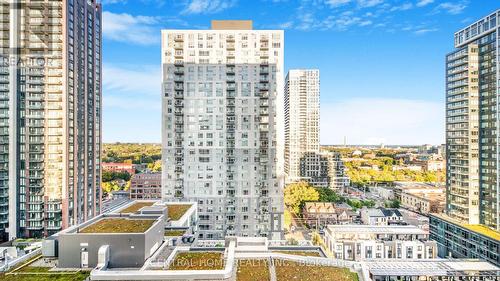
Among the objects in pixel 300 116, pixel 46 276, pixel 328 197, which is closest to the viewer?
pixel 46 276

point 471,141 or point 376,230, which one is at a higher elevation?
point 471,141

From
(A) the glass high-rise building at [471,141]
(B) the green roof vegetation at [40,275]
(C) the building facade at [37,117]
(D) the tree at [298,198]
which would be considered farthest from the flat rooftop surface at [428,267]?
(D) the tree at [298,198]

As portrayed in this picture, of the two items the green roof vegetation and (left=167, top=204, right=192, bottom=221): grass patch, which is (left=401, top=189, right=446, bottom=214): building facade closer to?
(left=167, top=204, right=192, bottom=221): grass patch

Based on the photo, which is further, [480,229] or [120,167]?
[120,167]

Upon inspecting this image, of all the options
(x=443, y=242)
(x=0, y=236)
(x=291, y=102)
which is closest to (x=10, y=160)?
(x=0, y=236)

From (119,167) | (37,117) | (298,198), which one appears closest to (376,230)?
(298,198)

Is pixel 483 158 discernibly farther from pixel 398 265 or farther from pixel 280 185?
pixel 280 185

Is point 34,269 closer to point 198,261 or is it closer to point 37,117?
point 198,261
